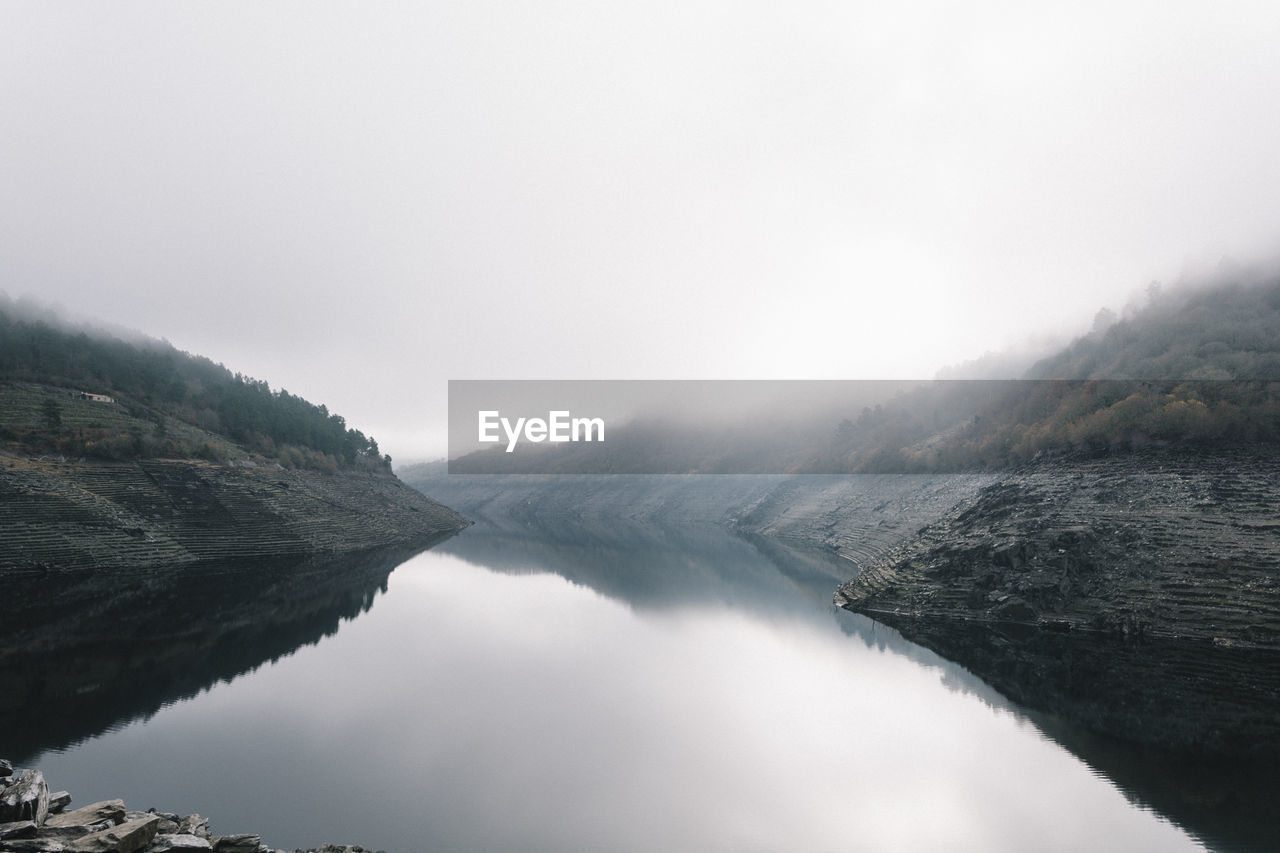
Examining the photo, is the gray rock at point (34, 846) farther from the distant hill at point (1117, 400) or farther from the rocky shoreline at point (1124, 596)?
the distant hill at point (1117, 400)

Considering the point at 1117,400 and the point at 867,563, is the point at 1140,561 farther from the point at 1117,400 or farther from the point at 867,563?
the point at 867,563

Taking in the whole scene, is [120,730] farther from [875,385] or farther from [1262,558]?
[875,385]

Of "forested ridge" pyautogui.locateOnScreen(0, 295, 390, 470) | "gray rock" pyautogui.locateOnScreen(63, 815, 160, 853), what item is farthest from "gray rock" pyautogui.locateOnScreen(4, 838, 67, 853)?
"forested ridge" pyautogui.locateOnScreen(0, 295, 390, 470)

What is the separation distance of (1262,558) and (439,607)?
36512 millimetres

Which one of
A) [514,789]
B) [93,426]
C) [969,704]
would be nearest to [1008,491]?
[969,704]

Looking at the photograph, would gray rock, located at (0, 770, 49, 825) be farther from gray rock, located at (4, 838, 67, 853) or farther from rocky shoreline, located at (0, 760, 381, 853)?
gray rock, located at (4, 838, 67, 853)

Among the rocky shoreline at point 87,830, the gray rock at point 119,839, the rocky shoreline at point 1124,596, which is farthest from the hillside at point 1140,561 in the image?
the gray rock at point 119,839

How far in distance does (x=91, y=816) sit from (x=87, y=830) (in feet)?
1.87

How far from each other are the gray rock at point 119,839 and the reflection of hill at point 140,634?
8.04 meters

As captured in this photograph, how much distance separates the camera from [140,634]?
23.3 meters

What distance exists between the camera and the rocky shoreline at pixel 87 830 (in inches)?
293

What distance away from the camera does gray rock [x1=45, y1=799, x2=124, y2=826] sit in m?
8.14

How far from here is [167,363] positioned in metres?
67.1

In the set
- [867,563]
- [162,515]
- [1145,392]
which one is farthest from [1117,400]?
[162,515]
